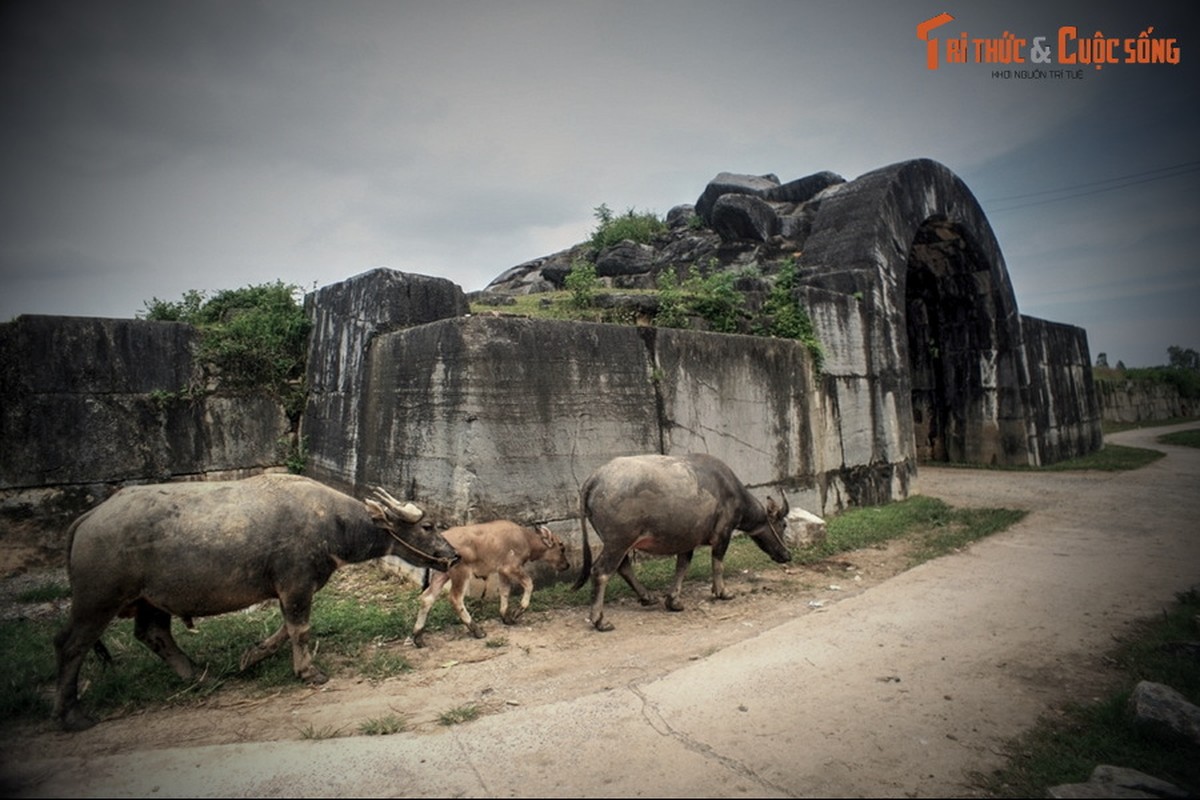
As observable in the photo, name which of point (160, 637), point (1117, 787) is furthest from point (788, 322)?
point (160, 637)

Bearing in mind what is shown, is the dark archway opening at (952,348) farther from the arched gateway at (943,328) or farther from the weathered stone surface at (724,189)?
the weathered stone surface at (724,189)

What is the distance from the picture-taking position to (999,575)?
6.11 meters

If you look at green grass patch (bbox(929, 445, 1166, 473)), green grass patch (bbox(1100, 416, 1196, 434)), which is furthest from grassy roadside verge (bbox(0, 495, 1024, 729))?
green grass patch (bbox(1100, 416, 1196, 434))

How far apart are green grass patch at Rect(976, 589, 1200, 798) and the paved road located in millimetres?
114

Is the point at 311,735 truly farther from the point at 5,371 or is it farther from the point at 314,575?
the point at 5,371

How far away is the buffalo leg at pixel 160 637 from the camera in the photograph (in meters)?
3.78

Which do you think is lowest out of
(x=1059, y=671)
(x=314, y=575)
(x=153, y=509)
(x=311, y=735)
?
(x=1059, y=671)

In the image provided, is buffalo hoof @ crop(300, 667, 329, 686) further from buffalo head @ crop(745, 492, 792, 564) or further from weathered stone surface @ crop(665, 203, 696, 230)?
weathered stone surface @ crop(665, 203, 696, 230)

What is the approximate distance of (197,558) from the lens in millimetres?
3543

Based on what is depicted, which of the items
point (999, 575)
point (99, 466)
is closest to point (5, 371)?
point (99, 466)

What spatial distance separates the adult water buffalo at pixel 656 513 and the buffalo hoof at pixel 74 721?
10.5 ft

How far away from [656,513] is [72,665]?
3.88 metres

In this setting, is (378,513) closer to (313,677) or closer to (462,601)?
(462,601)

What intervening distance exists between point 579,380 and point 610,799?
4.30 m
